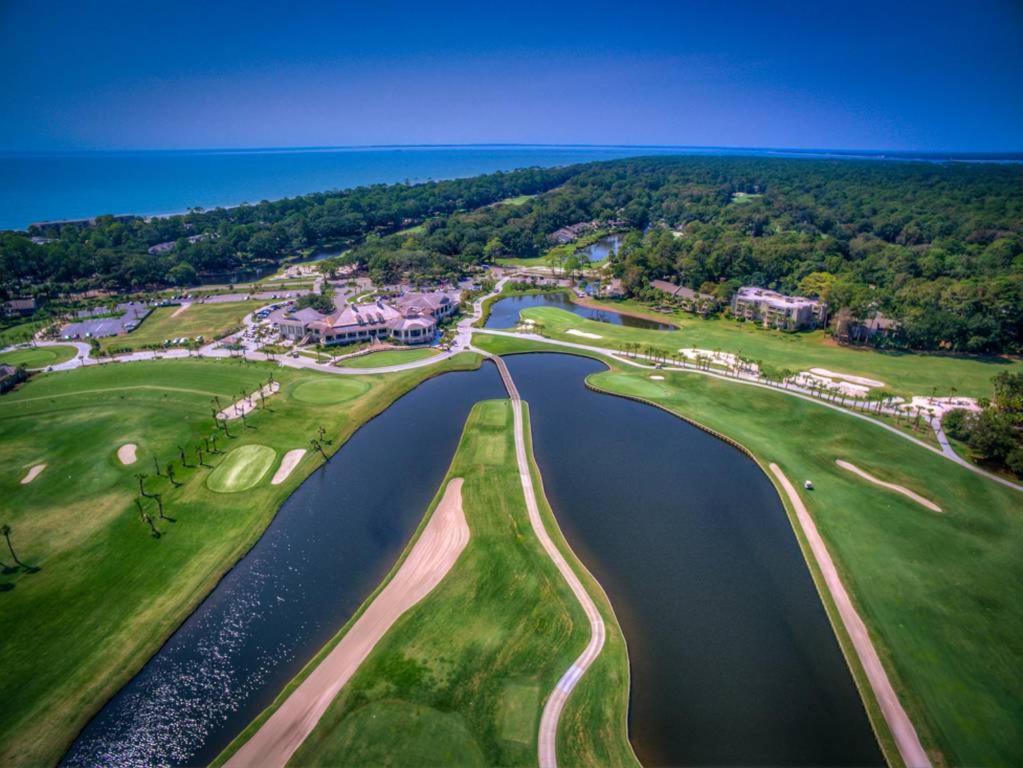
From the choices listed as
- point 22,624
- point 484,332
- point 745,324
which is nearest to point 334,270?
point 484,332

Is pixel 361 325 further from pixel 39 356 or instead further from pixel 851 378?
pixel 851 378

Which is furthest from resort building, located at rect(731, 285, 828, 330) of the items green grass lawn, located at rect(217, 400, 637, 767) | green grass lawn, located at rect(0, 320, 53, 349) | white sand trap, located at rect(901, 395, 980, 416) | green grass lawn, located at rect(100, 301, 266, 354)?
green grass lawn, located at rect(0, 320, 53, 349)

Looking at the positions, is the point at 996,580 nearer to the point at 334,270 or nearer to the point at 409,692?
the point at 409,692

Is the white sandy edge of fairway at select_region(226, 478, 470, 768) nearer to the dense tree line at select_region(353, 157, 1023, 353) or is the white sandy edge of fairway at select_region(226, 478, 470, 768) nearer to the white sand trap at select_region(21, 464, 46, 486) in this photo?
the white sand trap at select_region(21, 464, 46, 486)

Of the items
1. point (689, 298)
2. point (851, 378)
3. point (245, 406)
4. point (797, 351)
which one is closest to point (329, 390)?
point (245, 406)

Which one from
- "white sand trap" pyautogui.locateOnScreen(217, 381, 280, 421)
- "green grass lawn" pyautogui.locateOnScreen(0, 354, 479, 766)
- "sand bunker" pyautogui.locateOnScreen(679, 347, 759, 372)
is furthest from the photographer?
"sand bunker" pyautogui.locateOnScreen(679, 347, 759, 372)

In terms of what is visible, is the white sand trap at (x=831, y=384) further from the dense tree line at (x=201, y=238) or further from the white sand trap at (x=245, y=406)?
the dense tree line at (x=201, y=238)

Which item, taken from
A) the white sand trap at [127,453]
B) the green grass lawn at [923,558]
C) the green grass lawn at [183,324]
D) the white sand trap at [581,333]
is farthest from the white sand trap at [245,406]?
the green grass lawn at [923,558]
